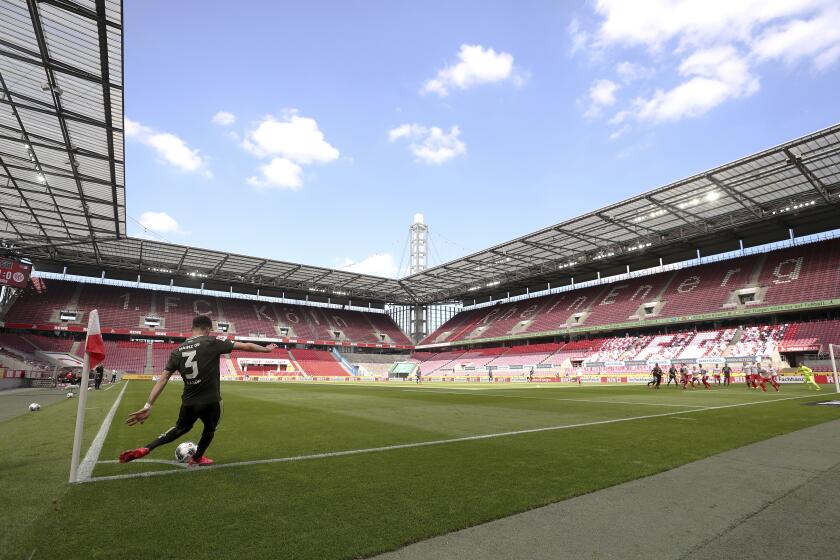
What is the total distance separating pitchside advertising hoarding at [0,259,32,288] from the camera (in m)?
32.8

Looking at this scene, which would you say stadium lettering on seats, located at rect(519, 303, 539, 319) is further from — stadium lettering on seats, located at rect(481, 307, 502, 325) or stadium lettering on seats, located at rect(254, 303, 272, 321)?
stadium lettering on seats, located at rect(254, 303, 272, 321)

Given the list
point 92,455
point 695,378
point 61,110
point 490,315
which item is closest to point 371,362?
point 490,315

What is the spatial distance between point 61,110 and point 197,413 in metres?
23.9

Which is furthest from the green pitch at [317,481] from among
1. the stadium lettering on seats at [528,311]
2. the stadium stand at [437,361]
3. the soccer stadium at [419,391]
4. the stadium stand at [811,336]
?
the stadium stand at [437,361]

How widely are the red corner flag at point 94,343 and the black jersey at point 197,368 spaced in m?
0.82

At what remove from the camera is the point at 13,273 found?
33156 millimetres

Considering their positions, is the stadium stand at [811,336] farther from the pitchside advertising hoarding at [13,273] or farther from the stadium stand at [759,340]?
the pitchside advertising hoarding at [13,273]

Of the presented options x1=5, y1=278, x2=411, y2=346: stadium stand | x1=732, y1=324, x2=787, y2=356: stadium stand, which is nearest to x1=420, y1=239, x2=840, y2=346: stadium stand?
x1=732, y1=324, x2=787, y2=356: stadium stand

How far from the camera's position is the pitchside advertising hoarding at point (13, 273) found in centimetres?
3275

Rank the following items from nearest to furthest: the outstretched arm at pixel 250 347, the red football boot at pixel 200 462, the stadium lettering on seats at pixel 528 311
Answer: the outstretched arm at pixel 250 347, the red football boot at pixel 200 462, the stadium lettering on seats at pixel 528 311

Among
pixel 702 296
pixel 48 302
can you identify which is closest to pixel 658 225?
pixel 702 296

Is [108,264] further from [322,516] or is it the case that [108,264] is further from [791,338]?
[791,338]

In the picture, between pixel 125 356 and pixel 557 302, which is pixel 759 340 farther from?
pixel 125 356

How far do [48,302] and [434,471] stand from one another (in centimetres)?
6480
